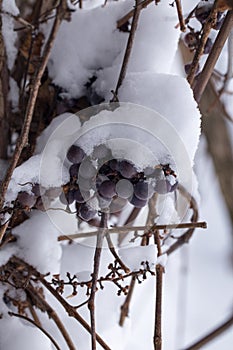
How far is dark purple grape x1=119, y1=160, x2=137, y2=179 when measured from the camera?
0.33 m

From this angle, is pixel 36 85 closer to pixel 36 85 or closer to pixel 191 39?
pixel 36 85

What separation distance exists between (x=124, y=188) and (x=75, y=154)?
0.04 metres

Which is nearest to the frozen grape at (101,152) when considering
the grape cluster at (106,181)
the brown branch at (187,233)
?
the grape cluster at (106,181)

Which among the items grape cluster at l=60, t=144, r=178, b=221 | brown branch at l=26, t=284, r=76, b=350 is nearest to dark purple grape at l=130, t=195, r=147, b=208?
grape cluster at l=60, t=144, r=178, b=221

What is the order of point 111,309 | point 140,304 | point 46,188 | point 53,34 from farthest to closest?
point 140,304 → point 111,309 → point 46,188 → point 53,34

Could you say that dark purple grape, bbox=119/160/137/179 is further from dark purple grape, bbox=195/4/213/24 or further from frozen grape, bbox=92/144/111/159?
dark purple grape, bbox=195/4/213/24

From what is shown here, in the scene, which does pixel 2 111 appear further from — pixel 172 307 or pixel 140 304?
pixel 172 307

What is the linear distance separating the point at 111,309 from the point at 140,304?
19.8 inches

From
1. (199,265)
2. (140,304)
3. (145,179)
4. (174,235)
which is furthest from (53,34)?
(199,265)

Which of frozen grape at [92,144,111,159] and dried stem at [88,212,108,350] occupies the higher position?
frozen grape at [92,144,111,159]

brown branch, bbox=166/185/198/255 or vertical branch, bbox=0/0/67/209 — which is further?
brown branch, bbox=166/185/198/255

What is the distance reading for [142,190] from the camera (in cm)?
33

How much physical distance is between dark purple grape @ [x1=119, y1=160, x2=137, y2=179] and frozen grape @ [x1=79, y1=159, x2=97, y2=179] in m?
0.02

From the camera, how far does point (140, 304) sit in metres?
0.95
